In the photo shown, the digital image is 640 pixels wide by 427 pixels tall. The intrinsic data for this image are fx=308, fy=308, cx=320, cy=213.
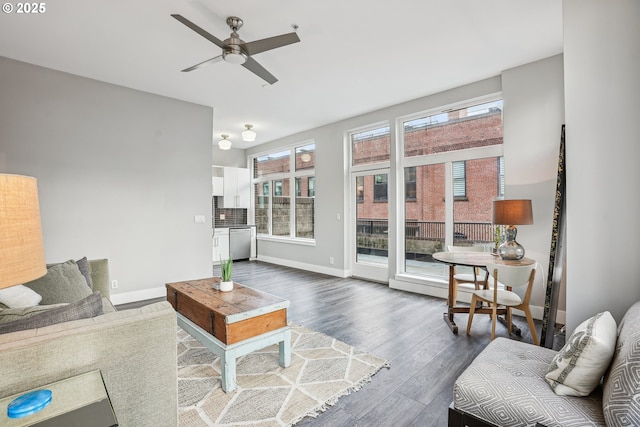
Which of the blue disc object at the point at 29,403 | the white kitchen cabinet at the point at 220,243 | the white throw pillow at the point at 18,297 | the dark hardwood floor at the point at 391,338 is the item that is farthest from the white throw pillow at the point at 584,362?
the white kitchen cabinet at the point at 220,243

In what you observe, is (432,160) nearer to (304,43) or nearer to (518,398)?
(304,43)

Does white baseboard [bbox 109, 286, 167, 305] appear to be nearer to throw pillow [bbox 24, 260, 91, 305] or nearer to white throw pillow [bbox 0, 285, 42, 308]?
throw pillow [bbox 24, 260, 91, 305]

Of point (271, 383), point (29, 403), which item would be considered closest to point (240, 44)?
point (29, 403)

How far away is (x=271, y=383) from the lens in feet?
7.47

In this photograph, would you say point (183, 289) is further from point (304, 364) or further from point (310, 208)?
point (310, 208)

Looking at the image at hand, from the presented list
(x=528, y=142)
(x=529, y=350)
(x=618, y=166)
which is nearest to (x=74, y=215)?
(x=529, y=350)

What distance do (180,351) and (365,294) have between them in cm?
270

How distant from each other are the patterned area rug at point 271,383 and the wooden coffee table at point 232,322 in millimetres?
129

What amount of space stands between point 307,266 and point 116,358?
526 cm

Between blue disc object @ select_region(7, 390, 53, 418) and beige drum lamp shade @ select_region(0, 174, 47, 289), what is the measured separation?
1.35 feet

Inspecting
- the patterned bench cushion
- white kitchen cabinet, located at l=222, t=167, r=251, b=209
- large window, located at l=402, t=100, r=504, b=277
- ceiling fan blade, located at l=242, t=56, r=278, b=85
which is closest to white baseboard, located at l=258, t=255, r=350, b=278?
large window, located at l=402, t=100, r=504, b=277

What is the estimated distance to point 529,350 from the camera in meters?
1.76

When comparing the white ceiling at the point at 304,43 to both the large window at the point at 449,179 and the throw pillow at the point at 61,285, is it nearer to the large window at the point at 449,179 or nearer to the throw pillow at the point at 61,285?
the large window at the point at 449,179

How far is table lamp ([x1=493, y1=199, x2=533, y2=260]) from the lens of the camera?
120 inches
